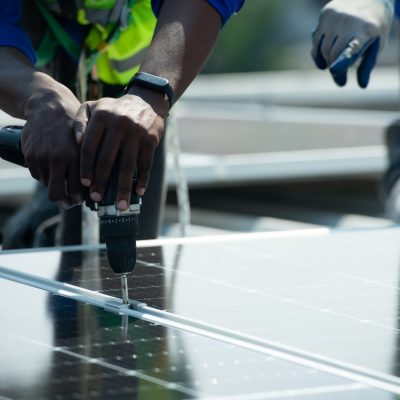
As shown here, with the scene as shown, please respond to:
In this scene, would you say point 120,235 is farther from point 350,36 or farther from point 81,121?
point 350,36

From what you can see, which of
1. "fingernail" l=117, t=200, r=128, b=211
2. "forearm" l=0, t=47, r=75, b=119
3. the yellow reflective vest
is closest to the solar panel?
"fingernail" l=117, t=200, r=128, b=211

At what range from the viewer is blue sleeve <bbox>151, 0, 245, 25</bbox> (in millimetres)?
2158

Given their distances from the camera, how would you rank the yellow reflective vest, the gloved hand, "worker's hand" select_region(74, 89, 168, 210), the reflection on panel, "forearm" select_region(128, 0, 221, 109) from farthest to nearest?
the yellow reflective vest → the gloved hand → "forearm" select_region(128, 0, 221, 109) → "worker's hand" select_region(74, 89, 168, 210) → the reflection on panel

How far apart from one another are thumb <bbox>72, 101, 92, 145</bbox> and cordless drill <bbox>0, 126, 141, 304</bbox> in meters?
0.06

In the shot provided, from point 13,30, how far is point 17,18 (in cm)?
9

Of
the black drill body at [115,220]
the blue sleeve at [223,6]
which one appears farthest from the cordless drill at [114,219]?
the blue sleeve at [223,6]

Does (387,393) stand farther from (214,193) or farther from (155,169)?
(214,193)

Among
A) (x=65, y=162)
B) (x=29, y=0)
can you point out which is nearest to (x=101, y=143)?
(x=65, y=162)

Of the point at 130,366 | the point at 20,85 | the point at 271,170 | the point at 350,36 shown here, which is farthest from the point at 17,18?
the point at 271,170

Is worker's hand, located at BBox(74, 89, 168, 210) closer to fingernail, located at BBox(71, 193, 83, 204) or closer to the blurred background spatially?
fingernail, located at BBox(71, 193, 83, 204)

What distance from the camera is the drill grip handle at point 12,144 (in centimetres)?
183

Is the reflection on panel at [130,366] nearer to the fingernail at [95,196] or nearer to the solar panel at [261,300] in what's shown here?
the solar panel at [261,300]

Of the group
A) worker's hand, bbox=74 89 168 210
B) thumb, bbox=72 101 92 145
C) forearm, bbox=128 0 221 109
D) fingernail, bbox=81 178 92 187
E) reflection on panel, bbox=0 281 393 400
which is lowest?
reflection on panel, bbox=0 281 393 400

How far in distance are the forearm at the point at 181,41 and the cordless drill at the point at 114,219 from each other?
0.28m
